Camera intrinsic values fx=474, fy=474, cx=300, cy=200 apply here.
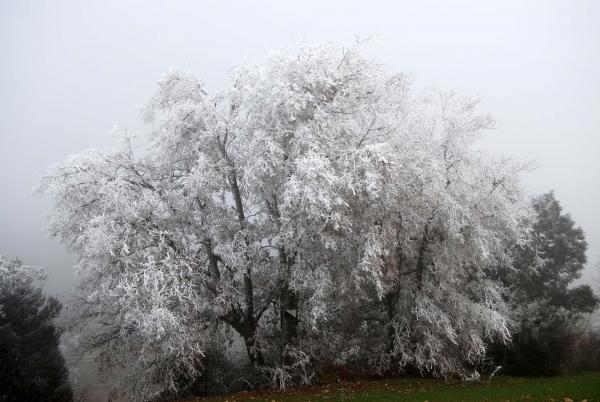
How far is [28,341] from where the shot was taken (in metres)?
Answer: 22.2

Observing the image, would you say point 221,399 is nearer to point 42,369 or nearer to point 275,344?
point 275,344

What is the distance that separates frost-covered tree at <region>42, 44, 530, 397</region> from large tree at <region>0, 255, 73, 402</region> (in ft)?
14.8

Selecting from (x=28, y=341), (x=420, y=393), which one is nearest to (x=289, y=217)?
(x=420, y=393)

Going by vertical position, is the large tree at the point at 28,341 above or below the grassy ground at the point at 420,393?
above

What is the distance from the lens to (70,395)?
24.8 m

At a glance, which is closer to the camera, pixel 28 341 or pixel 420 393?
pixel 420 393

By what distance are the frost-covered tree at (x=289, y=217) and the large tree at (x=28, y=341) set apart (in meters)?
4.50

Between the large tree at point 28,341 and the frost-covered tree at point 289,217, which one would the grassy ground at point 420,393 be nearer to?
the frost-covered tree at point 289,217

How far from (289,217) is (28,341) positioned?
14.9 metres

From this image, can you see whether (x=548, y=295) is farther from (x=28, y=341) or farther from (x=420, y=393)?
(x=28, y=341)

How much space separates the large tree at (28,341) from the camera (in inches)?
821

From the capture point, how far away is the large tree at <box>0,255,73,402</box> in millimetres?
20844

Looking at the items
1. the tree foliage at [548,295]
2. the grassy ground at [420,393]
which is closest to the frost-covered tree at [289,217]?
the grassy ground at [420,393]

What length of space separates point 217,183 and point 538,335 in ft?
66.1
